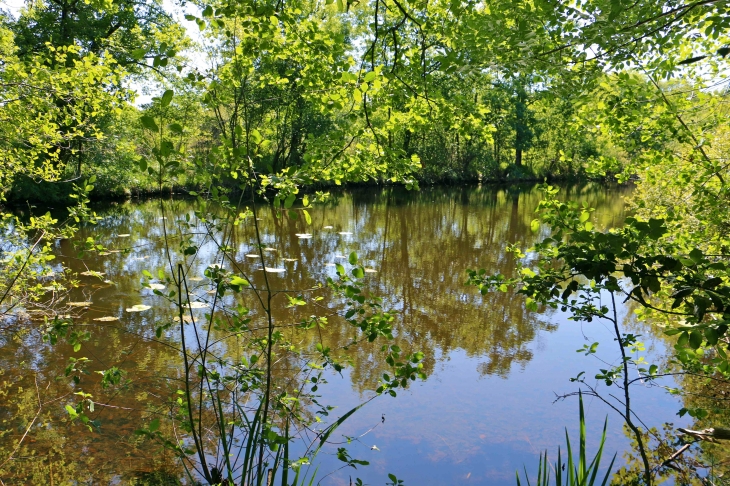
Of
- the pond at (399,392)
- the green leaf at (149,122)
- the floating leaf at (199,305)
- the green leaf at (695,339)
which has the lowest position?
the pond at (399,392)

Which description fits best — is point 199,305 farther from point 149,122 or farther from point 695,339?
point 695,339

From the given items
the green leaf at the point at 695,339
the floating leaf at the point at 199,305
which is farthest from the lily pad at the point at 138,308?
the green leaf at the point at 695,339

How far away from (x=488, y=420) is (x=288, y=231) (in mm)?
11223

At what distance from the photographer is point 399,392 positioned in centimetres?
525

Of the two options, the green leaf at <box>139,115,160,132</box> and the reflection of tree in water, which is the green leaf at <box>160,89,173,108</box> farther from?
the reflection of tree in water

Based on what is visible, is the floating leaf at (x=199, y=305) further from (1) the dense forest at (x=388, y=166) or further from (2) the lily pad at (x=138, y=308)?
(1) the dense forest at (x=388, y=166)

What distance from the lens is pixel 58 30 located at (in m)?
16.8

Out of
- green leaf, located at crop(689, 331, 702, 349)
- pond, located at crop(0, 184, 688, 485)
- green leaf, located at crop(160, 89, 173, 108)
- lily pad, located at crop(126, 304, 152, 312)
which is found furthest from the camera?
lily pad, located at crop(126, 304, 152, 312)

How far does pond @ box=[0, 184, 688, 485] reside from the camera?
397 centimetres

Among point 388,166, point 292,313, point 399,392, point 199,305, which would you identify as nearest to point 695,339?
point 388,166

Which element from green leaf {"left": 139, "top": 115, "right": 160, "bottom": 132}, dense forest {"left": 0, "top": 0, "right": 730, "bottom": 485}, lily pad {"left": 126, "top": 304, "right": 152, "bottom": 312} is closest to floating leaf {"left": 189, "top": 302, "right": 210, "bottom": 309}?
lily pad {"left": 126, "top": 304, "right": 152, "bottom": 312}

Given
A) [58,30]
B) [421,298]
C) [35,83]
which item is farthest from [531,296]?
[58,30]

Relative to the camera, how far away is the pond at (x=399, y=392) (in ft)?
13.0

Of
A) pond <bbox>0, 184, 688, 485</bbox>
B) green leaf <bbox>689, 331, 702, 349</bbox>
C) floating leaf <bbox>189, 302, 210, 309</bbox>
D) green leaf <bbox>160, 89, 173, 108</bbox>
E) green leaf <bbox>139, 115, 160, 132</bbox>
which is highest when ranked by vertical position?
green leaf <bbox>160, 89, 173, 108</bbox>
